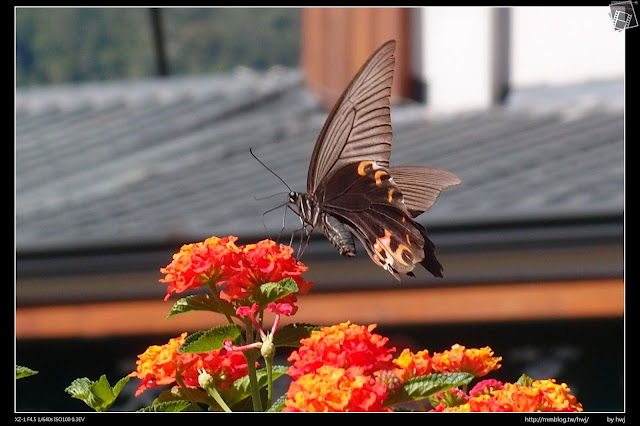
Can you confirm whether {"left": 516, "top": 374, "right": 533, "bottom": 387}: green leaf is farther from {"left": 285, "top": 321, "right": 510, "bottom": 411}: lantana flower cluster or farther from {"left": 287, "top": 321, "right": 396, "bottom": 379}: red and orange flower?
{"left": 287, "top": 321, "right": 396, "bottom": 379}: red and orange flower

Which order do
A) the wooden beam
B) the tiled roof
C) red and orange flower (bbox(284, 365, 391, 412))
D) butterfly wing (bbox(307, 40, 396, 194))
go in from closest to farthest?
red and orange flower (bbox(284, 365, 391, 412)), butterfly wing (bbox(307, 40, 396, 194)), the wooden beam, the tiled roof

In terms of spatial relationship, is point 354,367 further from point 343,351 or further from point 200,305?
point 200,305

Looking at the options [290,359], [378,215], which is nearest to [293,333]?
[290,359]

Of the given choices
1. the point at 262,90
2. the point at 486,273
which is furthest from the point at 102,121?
the point at 486,273

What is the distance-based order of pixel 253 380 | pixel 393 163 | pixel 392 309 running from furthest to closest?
pixel 393 163 → pixel 392 309 → pixel 253 380

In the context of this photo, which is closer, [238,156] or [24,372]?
[24,372]

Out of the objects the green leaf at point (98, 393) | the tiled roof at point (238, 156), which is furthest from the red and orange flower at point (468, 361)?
the tiled roof at point (238, 156)

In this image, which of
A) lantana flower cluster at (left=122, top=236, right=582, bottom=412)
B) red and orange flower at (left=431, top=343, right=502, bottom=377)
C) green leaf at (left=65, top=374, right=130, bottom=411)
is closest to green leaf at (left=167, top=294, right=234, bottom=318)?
lantana flower cluster at (left=122, top=236, right=582, bottom=412)
